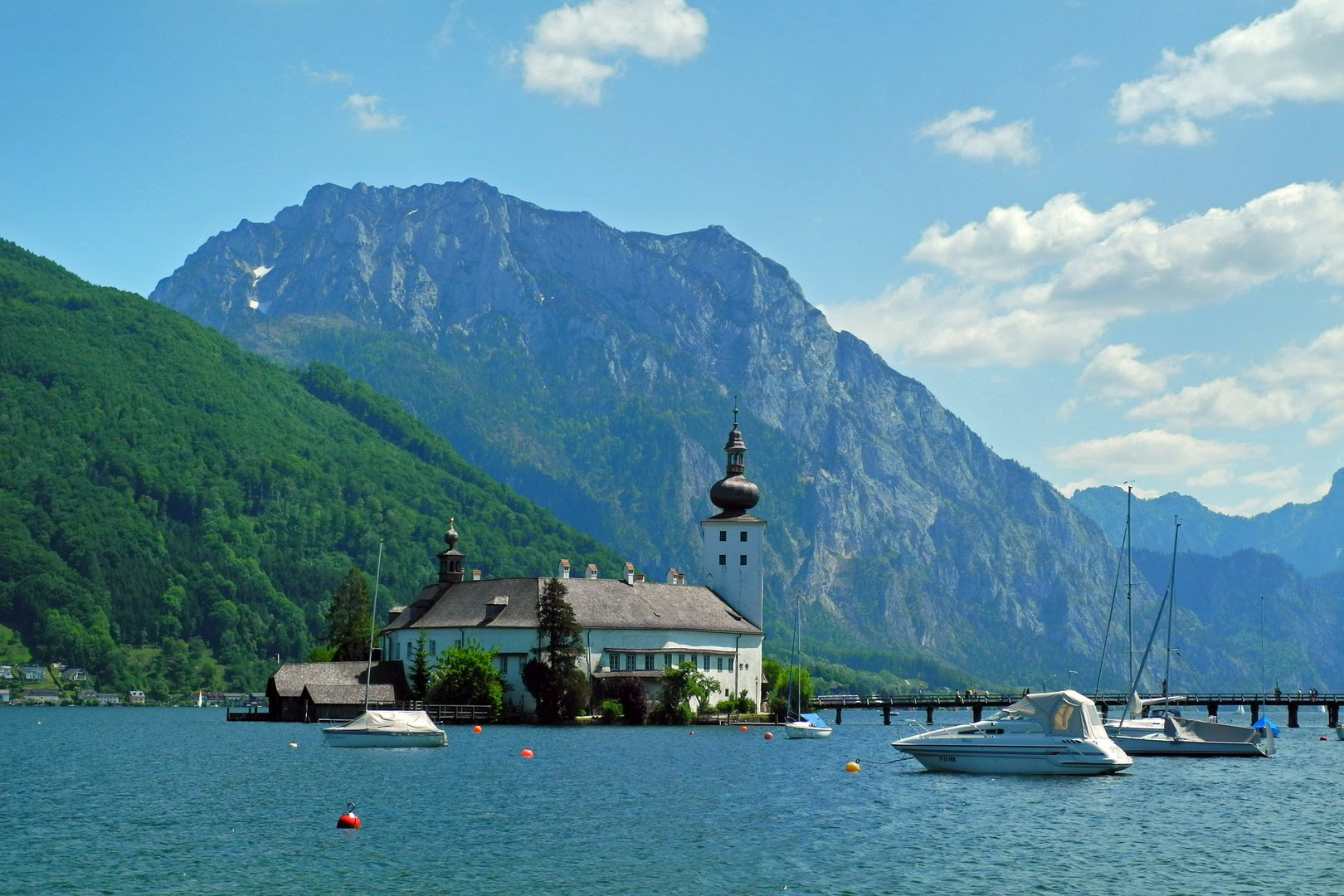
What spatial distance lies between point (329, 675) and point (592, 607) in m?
22.8

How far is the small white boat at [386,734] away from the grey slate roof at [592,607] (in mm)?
34886

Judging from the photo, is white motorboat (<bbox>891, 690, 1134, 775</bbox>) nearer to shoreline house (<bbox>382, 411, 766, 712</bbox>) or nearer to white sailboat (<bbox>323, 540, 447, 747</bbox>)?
white sailboat (<bbox>323, 540, 447, 747</bbox>)

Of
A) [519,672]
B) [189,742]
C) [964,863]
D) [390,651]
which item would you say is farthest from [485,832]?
[390,651]

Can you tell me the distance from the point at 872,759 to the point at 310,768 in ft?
108

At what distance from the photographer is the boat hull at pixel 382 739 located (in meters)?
90.5

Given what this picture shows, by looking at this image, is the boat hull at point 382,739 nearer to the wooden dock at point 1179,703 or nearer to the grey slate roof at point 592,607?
the grey slate roof at point 592,607

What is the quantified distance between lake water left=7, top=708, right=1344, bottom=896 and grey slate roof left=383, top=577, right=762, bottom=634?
4040 centimetres

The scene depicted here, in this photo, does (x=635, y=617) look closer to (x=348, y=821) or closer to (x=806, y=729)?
(x=806, y=729)

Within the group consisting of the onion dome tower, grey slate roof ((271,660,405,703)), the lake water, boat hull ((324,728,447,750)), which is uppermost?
the onion dome tower

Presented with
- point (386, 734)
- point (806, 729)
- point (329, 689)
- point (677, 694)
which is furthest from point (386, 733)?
point (677, 694)

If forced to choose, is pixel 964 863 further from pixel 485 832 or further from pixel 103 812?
pixel 103 812

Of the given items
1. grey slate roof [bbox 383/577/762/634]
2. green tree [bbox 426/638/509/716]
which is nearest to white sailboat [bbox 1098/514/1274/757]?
grey slate roof [bbox 383/577/762/634]

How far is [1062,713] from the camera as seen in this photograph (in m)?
73.2

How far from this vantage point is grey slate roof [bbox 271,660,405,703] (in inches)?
4978
